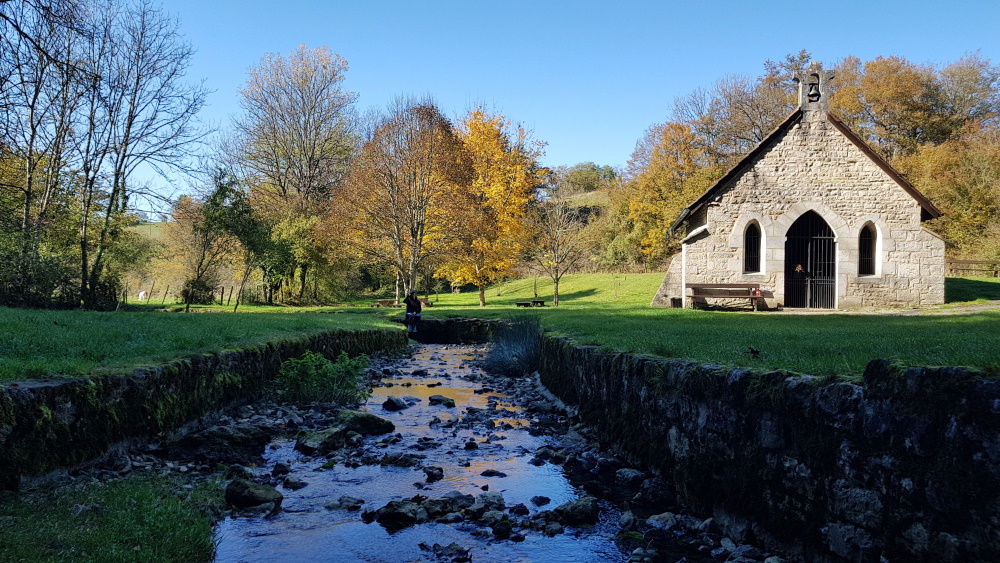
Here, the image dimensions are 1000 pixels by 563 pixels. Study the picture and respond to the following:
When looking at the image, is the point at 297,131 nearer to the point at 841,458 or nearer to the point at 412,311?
the point at 412,311

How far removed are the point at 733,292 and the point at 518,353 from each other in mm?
10233

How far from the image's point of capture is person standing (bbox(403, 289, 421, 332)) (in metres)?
22.2

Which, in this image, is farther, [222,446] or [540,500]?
[222,446]

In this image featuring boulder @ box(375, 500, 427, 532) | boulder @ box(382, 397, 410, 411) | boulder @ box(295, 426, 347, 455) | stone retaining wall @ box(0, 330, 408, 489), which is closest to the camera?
stone retaining wall @ box(0, 330, 408, 489)

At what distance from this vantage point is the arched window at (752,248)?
23625mm

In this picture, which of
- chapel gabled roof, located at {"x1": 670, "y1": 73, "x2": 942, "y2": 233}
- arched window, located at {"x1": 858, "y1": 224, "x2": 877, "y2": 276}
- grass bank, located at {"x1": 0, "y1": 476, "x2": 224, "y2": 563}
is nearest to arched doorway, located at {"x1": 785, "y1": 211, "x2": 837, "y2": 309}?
arched window, located at {"x1": 858, "y1": 224, "x2": 877, "y2": 276}

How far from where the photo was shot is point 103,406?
609cm

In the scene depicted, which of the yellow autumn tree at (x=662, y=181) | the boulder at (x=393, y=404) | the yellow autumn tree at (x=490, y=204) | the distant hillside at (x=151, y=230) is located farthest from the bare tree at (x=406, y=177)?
the boulder at (x=393, y=404)

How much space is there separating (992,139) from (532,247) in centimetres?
3029

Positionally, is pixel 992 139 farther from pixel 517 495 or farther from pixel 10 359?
pixel 10 359

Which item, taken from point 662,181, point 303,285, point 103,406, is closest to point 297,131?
point 303,285

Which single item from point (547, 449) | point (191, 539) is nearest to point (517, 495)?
point (547, 449)

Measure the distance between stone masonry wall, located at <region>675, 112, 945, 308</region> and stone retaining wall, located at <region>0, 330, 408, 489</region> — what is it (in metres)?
18.7

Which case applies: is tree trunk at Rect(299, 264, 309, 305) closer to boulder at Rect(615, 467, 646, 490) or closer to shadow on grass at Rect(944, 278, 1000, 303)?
shadow on grass at Rect(944, 278, 1000, 303)
